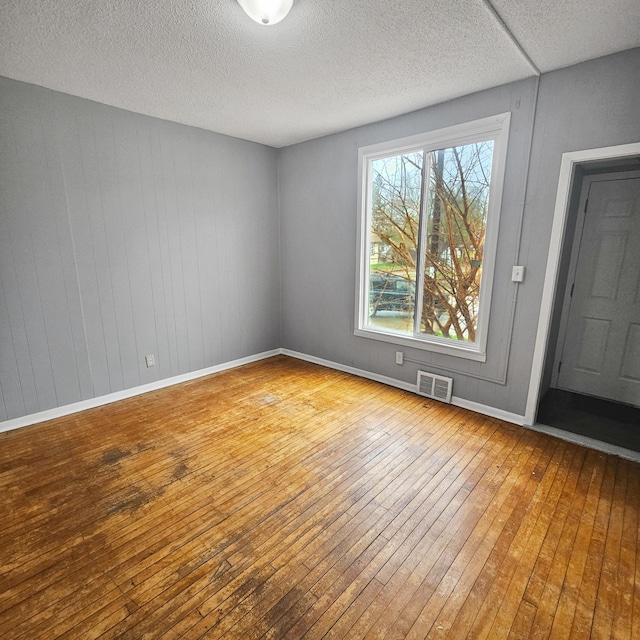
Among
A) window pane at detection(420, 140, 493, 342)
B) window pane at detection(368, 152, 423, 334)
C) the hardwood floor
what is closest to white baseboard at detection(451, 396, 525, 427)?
the hardwood floor

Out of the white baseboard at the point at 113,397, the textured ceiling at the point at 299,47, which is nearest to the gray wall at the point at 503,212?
the textured ceiling at the point at 299,47

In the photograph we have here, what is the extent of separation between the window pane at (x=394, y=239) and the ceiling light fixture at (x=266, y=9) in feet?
6.42

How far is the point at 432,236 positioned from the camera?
3344mm

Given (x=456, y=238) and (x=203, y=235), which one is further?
(x=203, y=235)

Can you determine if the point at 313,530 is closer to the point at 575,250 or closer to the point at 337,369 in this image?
the point at 337,369

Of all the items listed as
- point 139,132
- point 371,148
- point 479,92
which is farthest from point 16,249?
point 479,92

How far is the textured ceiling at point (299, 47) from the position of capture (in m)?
1.83

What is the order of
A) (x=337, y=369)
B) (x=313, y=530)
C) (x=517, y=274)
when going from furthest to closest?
(x=337, y=369) < (x=517, y=274) < (x=313, y=530)

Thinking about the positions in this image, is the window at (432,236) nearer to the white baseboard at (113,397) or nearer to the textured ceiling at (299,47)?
the textured ceiling at (299,47)

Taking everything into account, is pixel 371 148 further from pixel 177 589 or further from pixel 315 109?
pixel 177 589

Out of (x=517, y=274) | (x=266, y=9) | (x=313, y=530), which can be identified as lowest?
(x=313, y=530)

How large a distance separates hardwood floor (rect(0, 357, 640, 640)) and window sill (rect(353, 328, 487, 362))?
573 millimetres

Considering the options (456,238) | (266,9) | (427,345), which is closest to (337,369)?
(427,345)

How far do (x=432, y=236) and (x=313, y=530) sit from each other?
2719 mm
